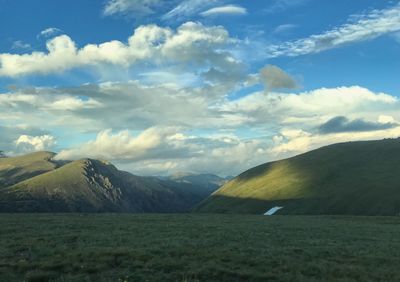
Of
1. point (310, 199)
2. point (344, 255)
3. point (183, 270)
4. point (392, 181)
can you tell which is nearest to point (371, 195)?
point (392, 181)

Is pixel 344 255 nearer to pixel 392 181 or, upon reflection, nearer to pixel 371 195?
pixel 371 195

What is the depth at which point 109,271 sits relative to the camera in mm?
23641

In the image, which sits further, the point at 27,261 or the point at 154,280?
the point at 27,261

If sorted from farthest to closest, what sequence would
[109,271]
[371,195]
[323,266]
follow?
[371,195] → [323,266] → [109,271]

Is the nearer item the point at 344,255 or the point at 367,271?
the point at 367,271

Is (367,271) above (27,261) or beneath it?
beneath

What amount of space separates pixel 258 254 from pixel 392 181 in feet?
516

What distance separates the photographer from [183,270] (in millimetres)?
23906

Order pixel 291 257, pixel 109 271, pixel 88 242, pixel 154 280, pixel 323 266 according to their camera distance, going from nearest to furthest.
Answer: pixel 154 280 → pixel 109 271 → pixel 323 266 → pixel 291 257 → pixel 88 242

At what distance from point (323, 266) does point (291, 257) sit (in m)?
3.16

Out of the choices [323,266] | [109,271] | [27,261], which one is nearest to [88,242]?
[27,261]

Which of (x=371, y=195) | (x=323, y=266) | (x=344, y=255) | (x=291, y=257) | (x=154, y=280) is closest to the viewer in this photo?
(x=154, y=280)

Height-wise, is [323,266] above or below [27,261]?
below

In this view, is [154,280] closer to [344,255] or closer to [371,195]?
[344,255]
